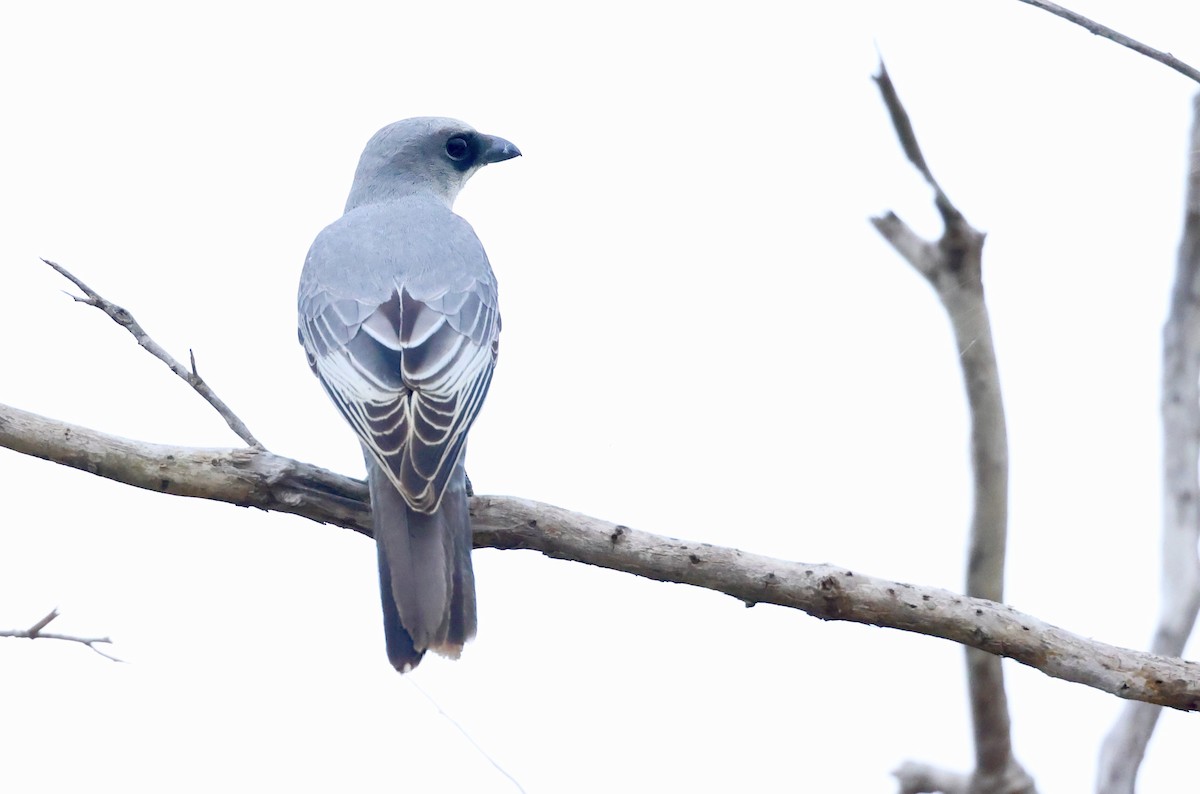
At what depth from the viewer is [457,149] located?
19.1 feet

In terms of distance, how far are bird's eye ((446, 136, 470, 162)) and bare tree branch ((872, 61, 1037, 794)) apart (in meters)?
2.69

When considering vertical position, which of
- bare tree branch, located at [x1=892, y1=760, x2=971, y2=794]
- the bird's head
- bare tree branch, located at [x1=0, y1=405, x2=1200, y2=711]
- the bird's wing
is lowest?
bare tree branch, located at [x1=892, y1=760, x2=971, y2=794]

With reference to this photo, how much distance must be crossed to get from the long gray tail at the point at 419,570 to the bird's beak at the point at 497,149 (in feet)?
8.76

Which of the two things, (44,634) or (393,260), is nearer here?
(44,634)

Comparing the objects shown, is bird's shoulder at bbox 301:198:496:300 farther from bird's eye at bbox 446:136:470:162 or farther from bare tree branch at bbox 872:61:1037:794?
bare tree branch at bbox 872:61:1037:794

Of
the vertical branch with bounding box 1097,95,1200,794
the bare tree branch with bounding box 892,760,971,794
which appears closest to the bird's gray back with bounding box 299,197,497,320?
the bare tree branch with bounding box 892,760,971,794

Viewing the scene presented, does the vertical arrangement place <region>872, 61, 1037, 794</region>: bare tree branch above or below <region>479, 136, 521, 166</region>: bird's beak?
below

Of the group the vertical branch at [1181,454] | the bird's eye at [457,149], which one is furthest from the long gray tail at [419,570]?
the bird's eye at [457,149]

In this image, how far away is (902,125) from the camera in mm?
3596

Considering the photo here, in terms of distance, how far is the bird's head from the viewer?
5.69 metres

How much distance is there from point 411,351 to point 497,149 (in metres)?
2.17

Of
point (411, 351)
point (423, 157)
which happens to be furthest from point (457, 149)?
point (411, 351)

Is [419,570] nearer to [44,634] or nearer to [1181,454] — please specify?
[44,634]

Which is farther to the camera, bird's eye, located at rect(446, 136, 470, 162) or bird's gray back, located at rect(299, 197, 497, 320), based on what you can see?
bird's eye, located at rect(446, 136, 470, 162)
